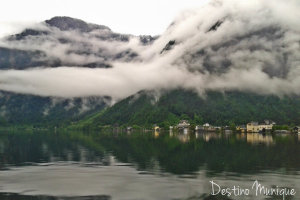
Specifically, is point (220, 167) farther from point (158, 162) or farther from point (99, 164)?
point (99, 164)

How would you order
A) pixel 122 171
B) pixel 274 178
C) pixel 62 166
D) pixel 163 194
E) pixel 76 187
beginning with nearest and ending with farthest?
pixel 163 194, pixel 76 187, pixel 274 178, pixel 122 171, pixel 62 166

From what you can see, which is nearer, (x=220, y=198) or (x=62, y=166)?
(x=220, y=198)

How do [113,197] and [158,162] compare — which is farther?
[158,162]

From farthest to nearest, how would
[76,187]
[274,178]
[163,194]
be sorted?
[274,178], [76,187], [163,194]

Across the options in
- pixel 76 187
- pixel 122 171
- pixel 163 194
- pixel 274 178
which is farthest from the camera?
pixel 122 171

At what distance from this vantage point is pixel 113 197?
43312mm

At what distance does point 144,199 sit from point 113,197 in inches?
190

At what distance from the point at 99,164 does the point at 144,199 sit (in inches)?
1538

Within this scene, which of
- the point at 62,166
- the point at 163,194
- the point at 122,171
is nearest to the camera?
the point at 163,194

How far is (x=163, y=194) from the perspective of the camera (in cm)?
4403

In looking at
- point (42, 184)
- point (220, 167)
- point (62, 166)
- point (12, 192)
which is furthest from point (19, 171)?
point (220, 167)

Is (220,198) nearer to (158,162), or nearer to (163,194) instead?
(163,194)

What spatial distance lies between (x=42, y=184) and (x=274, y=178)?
40.4 meters

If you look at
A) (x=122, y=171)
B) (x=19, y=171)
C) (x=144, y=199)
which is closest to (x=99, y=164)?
(x=122, y=171)
